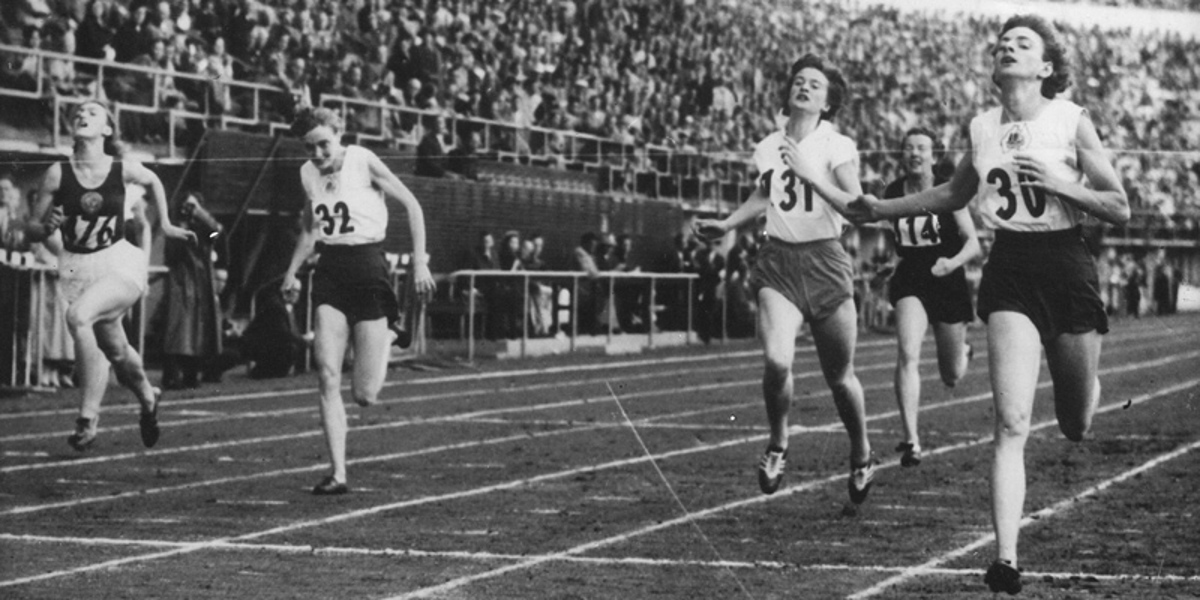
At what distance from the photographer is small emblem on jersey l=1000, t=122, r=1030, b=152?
6184 mm

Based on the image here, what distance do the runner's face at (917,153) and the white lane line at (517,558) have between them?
11.7 ft

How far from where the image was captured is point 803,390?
58.8ft

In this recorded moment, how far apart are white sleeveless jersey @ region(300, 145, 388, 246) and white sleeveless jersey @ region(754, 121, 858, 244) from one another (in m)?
1.83

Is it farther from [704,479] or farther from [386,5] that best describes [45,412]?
[704,479]

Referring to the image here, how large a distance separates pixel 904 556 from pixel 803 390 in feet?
34.5

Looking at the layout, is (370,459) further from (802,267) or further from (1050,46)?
(1050,46)

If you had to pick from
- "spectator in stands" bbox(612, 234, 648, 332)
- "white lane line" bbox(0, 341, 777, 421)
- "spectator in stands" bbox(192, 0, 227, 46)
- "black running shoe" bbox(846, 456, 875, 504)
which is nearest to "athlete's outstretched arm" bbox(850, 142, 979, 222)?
"black running shoe" bbox(846, 456, 875, 504)

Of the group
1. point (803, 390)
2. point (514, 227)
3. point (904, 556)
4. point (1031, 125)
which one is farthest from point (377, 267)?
point (803, 390)

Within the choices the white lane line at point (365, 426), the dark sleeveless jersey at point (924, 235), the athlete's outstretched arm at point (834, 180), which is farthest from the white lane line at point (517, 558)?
the dark sleeveless jersey at point (924, 235)

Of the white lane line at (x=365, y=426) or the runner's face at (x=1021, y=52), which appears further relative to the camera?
the white lane line at (x=365, y=426)

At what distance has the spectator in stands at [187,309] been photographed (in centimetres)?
1470

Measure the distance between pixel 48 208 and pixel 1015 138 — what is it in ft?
18.2

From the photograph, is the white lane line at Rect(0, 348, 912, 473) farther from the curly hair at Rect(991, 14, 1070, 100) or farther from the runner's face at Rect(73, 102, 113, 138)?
the curly hair at Rect(991, 14, 1070, 100)

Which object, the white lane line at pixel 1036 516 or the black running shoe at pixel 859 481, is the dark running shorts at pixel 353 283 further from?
the white lane line at pixel 1036 516
